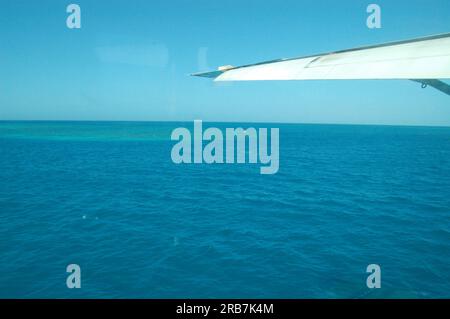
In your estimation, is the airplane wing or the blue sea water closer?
the airplane wing

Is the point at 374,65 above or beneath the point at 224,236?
above

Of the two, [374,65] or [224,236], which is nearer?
[374,65]

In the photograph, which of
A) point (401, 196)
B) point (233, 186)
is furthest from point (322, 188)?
point (233, 186)

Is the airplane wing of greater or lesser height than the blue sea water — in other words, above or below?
above

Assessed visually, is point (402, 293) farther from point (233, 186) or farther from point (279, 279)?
point (233, 186)

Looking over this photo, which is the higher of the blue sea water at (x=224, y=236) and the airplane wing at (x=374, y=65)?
the airplane wing at (x=374, y=65)
